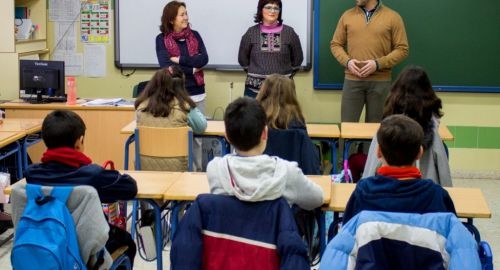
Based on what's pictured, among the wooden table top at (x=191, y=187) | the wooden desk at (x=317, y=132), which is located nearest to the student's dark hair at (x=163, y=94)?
the wooden desk at (x=317, y=132)

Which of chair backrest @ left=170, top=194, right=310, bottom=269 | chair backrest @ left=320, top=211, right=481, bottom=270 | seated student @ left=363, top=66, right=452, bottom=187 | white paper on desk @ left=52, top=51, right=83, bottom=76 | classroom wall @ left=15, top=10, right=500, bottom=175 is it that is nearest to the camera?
chair backrest @ left=320, top=211, right=481, bottom=270

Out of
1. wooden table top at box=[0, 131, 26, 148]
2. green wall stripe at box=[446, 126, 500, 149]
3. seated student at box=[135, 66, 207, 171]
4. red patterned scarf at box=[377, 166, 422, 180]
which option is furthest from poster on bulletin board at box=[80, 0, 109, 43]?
red patterned scarf at box=[377, 166, 422, 180]

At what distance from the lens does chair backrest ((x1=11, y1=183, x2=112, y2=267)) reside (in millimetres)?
2693

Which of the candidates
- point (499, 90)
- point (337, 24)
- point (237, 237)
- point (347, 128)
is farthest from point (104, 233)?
point (499, 90)

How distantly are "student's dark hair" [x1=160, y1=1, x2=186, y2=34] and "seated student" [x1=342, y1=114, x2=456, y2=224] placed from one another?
148 inches

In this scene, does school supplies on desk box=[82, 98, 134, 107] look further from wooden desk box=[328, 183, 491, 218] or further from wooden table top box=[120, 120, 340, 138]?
wooden desk box=[328, 183, 491, 218]

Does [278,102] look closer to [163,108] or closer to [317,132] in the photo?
[163,108]

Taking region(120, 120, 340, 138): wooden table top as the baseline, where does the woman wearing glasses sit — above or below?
above

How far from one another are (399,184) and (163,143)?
2257mm

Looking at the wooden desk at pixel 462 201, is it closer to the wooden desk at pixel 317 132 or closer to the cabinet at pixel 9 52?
the wooden desk at pixel 317 132

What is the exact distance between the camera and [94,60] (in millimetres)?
7094

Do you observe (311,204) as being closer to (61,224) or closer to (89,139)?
(61,224)

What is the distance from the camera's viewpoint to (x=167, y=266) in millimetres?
4293

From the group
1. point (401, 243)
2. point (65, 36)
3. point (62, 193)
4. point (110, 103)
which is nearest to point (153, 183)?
point (62, 193)
